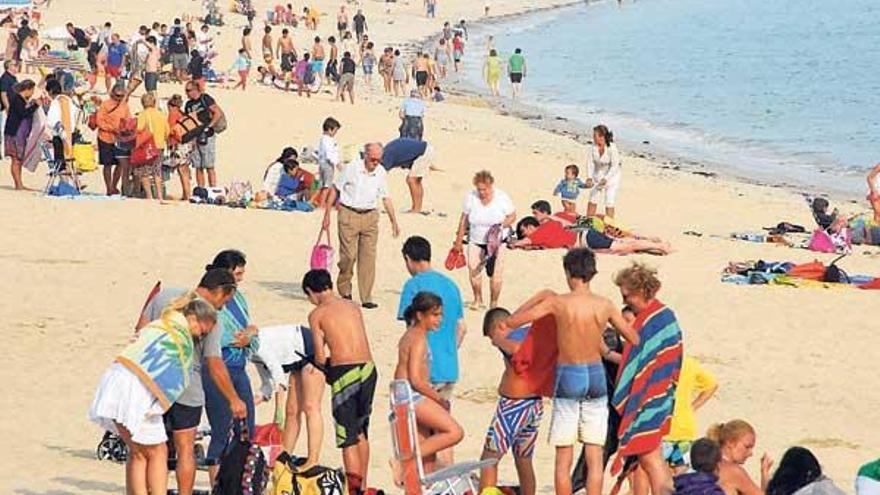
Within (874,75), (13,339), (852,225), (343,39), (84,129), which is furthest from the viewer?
(874,75)

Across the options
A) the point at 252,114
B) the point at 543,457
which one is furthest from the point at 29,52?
the point at 543,457

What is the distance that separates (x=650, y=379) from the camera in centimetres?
888

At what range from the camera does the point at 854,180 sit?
32031 mm

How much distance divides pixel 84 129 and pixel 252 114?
16.6ft

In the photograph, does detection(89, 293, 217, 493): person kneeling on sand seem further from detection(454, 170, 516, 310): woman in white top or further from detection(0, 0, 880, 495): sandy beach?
detection(454, 170, 516, 310): woman in white top

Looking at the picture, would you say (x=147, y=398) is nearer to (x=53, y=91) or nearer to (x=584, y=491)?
(x=584, y=491)

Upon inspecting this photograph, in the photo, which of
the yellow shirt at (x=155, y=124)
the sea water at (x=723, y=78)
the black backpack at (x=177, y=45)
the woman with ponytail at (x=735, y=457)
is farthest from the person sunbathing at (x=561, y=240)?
the black backpack at (x=177, y=45)

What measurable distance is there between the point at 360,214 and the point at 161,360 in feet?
22.7

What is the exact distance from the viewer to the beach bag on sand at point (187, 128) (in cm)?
2005

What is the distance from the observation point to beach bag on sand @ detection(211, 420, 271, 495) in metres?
9.01

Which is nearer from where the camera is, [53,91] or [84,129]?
[53,91]

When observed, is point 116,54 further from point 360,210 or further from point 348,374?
point 348,374

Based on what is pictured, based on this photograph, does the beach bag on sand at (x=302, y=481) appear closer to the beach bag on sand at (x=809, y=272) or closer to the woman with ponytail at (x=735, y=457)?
the woman with ponytail at (x=735, y=457)

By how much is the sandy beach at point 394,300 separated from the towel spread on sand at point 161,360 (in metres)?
1.64
